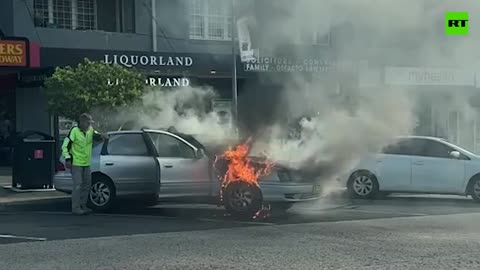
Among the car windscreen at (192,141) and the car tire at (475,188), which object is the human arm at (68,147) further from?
the car tire at (475,188)

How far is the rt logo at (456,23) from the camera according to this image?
33.5 ft

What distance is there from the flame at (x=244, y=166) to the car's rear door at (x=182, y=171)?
0.51 metres

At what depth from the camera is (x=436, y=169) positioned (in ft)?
46.3

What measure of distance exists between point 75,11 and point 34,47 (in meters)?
3.08

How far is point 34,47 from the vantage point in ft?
58.0

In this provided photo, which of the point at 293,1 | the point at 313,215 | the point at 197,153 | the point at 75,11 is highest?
the point at 75,11

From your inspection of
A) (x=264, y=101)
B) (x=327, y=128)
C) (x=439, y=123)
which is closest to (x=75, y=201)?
(x=264, y=101)

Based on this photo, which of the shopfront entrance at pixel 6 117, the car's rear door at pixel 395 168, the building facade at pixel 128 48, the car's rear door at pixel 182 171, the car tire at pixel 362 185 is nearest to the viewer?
the building facade at pixel 128 48

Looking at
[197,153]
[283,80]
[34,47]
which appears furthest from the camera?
[34,47]

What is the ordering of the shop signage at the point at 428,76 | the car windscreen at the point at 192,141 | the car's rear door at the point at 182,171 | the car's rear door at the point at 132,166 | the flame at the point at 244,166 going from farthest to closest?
the car's rear door at the point at 132,166
the car windscreen at the point at 192,141
the car's rear door at the point at 182,171
the flame at the point at 244,166
the shop signage at the point at 428,76

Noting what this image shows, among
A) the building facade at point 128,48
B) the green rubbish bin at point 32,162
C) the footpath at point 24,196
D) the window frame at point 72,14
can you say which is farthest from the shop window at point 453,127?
the window frame at point 72,14

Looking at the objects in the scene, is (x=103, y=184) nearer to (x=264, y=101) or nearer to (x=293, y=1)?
(x=264, y=101)

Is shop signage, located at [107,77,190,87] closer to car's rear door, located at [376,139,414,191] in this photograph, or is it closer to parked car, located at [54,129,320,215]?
parked car, located at [54,129,320,215]

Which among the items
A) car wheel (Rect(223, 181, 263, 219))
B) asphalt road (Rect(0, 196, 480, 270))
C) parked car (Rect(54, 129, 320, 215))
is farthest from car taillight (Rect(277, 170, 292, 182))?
asphalt road (Rect(0, 196, 480, 270))
